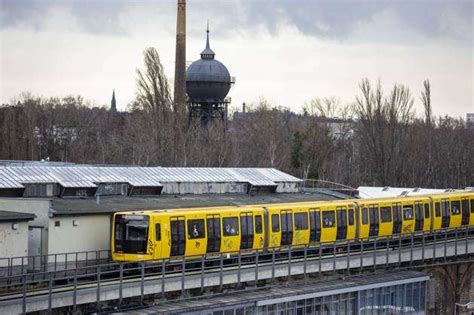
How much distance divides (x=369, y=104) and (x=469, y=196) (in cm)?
3895

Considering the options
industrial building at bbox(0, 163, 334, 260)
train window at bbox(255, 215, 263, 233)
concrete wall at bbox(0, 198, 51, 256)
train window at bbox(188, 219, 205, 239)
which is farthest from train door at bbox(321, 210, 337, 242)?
concrete wall at bbox(0, 198, 51, 256)

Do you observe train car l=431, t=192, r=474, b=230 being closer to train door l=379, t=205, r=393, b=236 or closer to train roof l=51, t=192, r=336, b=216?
train door l=379, t=205, r=393, b=236

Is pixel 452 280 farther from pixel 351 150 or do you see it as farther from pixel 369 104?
pixel 351 150

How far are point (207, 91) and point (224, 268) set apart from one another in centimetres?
6539

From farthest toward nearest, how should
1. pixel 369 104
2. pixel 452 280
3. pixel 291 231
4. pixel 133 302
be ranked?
pixel 369 104 → pixel 452 280 → pixel 291 231 → pixel 133 302

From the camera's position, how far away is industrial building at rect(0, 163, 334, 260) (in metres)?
40.6

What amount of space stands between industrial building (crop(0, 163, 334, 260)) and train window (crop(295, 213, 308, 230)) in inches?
152

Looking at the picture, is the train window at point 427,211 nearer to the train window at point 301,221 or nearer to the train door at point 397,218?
the train door at point 397,218

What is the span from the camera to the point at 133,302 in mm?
35938

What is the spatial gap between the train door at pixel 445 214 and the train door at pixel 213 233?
17.0 metres

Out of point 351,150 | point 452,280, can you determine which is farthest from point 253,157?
point 452,280

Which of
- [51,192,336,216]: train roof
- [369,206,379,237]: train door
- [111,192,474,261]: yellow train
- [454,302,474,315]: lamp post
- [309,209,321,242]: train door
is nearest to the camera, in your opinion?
[111,192,474,261]: yellow train

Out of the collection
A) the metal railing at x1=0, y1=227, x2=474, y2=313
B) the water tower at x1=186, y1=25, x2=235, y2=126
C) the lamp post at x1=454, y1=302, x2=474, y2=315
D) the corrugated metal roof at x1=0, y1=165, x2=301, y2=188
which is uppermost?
the water tower at x1=186, y1=25, x2=235, y2=126

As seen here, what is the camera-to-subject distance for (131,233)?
40.7 metres
